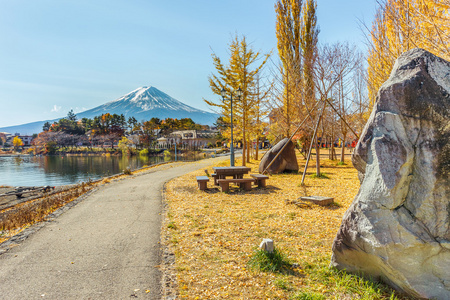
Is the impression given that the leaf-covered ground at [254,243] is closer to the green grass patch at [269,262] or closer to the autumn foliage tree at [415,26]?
the green grass patch at [269,262]

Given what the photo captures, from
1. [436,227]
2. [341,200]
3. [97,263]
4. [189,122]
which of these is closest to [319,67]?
[341,200]

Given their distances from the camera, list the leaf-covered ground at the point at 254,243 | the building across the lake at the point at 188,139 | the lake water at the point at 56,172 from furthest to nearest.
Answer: the building across the lake at the point at 188,139 < the lake water at the point at 56,172 < the leaf-covered ground at the point at 254,243

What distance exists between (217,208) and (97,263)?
169 inches

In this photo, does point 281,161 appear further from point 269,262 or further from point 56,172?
point 56,172

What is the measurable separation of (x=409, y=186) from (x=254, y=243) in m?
3.14

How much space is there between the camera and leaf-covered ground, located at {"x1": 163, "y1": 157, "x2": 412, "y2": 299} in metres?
3.83

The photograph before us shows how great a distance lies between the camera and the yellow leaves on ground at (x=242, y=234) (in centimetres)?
404

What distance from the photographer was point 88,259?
523 centimetres

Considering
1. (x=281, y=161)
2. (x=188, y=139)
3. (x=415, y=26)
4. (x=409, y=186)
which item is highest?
(x=415, y=26)

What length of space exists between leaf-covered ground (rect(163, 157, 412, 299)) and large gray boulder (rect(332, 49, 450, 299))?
470 millimetres

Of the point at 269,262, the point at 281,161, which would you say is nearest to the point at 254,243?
the point at 269,262

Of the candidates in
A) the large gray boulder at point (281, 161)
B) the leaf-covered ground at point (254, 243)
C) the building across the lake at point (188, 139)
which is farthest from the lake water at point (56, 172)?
the building across the lake at point (188, 139)

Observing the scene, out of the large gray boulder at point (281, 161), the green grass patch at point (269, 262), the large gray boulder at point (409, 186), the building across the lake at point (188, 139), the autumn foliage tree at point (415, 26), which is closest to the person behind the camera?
the large gray boulder at point (409, 186)

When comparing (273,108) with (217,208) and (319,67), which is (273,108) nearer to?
(319,67)
